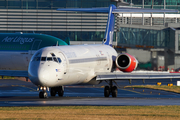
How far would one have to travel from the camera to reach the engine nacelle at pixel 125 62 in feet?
101

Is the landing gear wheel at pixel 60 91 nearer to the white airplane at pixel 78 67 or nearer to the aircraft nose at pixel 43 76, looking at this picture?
the white airplane at pixel 78 67

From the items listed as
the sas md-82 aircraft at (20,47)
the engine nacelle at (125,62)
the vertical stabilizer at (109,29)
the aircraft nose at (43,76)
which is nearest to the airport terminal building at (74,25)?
the sas md-82 aircraft at (20,47)

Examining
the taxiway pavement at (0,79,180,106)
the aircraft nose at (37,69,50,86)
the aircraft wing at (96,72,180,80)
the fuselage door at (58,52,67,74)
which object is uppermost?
the fuselage door at (58,52,67,74)

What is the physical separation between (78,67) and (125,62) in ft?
19.3

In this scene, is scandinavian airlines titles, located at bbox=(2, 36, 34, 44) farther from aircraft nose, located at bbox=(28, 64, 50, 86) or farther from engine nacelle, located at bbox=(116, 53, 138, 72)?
aircraft nose, located at bbox=(28, 64, 50, 86)

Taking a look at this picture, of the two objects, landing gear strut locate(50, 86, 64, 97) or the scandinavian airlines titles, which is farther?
the scandinavian airlines titles

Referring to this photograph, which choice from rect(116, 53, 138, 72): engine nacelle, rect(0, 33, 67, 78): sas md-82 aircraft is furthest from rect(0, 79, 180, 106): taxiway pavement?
rect(0, 33, 67, 78): sas md-82 aircraft

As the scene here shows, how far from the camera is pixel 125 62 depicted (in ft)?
103

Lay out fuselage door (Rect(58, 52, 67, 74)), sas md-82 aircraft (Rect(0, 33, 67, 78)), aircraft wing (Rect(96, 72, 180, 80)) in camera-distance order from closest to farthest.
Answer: fuselage door (Rect(58, 52, 67, 74)), aircraft wing (Rect(96, 72, 180, 80)), sas md-82 aircraft (Rect(0, 33, 67, 78))

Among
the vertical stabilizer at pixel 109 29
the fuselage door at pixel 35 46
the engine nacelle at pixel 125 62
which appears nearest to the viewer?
the engine nacelle at pixel 125 62

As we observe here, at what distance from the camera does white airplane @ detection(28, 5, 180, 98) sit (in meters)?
23.6

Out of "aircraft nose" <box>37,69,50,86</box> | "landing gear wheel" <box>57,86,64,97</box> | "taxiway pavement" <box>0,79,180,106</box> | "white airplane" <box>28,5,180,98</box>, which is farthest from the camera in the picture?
"landing gear wheel" <box>57,86,64,97</box>

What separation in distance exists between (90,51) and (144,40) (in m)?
42.5

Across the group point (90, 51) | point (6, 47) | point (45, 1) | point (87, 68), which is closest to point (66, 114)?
point (87, 68)
